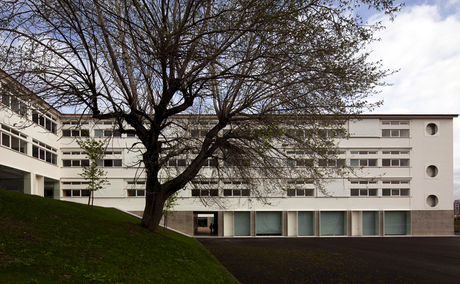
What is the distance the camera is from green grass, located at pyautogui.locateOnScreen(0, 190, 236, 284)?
749 cm

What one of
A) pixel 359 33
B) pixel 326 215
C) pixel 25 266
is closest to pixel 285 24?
pixel 359 33

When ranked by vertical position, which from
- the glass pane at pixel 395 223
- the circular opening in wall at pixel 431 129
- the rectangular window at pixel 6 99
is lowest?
the glass pane at pixel 395 223

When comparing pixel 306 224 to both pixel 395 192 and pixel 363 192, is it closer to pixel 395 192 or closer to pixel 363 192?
pixel 363 192

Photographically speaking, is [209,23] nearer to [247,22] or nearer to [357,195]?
[247,22]

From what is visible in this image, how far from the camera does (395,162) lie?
1606 inches

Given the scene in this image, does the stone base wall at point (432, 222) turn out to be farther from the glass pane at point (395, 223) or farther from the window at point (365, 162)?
the window at point (365, 162)

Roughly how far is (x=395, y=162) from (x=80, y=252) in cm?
3917

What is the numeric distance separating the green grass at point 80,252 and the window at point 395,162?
33.6m

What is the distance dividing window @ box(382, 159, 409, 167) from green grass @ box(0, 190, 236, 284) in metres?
33.6

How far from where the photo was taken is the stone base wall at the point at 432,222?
39.9 meters

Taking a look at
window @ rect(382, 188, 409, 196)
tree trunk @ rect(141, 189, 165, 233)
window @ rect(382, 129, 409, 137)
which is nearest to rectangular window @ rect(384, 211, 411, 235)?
window @ rect(382, 188, 409, 196)

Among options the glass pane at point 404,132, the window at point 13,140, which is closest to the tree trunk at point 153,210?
the window at point 13,140

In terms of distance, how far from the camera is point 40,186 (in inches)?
1315

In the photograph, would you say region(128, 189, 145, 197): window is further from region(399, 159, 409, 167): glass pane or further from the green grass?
region(399, 159, 409, 167): glass pane
